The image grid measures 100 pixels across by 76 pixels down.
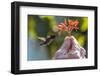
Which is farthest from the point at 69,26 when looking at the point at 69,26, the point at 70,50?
the point at 70,50

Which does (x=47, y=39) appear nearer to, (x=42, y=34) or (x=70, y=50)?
(x=42, y=34)

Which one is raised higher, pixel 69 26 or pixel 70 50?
pixel 69 26

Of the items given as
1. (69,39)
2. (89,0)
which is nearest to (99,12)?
(89,0)

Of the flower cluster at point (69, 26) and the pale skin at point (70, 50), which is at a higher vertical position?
the flower cluster at point (69, 26)

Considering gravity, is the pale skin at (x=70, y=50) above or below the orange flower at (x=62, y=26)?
below

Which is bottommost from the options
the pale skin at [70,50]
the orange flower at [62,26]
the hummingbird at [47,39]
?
the pale skin at [70,50]

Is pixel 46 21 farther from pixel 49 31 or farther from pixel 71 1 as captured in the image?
pixel 71 1
